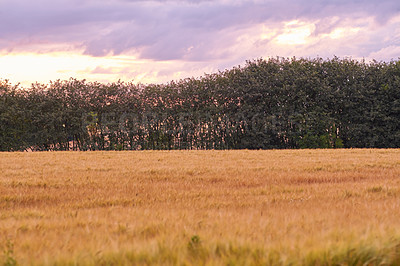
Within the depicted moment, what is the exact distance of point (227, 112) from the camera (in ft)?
88.6

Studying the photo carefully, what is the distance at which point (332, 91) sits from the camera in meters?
27.2

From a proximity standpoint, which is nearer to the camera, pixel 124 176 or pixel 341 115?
pixel 124 176

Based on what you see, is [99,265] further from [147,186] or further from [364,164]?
[364,164]

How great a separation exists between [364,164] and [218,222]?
400 inches

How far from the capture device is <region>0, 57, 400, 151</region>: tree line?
87.2 ft

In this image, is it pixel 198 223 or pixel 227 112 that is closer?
pixel 198 223

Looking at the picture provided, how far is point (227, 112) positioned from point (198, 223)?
904 inches

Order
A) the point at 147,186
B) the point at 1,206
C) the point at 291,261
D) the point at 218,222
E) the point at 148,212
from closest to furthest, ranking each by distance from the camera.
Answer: the point at 291,261
the point at 218,222
the point at 148,212
the point at 1,206
the point at 147,186

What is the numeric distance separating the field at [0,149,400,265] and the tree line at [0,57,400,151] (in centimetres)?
1711

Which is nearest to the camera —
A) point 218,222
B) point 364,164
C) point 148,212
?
point 218,222

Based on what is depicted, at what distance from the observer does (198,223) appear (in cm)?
425

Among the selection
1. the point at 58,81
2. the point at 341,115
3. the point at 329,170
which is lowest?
the point at 329,170

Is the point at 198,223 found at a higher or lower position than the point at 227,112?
lower

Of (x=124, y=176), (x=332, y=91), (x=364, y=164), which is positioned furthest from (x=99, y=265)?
(x=332, y=91)
